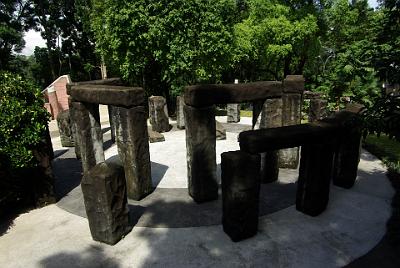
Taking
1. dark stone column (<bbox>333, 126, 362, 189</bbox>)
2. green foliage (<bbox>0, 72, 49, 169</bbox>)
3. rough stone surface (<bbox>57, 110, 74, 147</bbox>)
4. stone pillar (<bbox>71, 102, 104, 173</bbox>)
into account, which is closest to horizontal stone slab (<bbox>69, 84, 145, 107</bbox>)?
stone pillar (<bbox>71, 102, 104, 173</bbox>)

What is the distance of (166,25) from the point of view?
17.4 meters

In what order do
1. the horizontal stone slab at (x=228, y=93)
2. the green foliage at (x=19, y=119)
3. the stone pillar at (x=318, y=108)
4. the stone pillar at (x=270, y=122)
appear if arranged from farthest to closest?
the stone pillar at (x=318, y=108)
the stone pillar at (x=270, y=122)
the horizontal stone slab at (x=228, y=93)
the green foliage at (x=19, y=119)

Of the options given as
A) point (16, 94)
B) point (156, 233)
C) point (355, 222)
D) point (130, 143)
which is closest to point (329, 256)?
point (355, 222)

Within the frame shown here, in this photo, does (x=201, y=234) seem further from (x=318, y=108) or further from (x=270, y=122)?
(x=318, y=108)

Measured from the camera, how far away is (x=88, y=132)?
10.6 metres

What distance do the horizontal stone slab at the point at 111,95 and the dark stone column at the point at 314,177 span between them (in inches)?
175

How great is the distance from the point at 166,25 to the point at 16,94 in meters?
10.5

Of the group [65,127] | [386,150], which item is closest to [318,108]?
[386,150]

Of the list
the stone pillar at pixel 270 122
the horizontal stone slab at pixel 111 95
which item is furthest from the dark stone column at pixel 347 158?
the horizontal stone slab at pixel 111 95

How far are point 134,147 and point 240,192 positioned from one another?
11.2 feet

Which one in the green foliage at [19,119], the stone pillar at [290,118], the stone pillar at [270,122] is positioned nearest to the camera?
the green foliage at [19,119]

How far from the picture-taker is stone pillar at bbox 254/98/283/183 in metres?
9.84

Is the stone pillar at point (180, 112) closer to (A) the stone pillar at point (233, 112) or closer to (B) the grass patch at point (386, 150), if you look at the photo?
(A) the stone pillar at point (233, 112)

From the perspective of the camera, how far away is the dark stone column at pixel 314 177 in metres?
7.75
